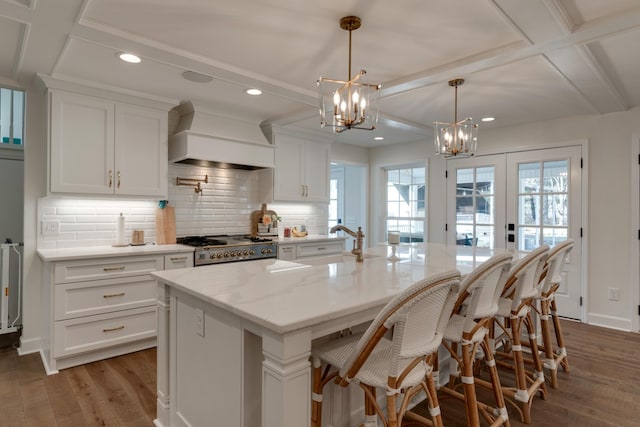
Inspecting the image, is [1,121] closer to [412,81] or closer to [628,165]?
[412,81]

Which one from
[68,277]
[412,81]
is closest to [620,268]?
[412,81]

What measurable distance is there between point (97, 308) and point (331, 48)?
2713 mm

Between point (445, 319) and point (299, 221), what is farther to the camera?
point (299, 221)

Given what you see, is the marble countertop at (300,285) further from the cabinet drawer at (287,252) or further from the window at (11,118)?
the window at (11,118)

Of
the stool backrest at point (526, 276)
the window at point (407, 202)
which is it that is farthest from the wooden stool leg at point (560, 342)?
the window at point (407, 202)

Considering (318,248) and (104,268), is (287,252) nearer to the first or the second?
(318,248)

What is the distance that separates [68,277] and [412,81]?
3.13 m

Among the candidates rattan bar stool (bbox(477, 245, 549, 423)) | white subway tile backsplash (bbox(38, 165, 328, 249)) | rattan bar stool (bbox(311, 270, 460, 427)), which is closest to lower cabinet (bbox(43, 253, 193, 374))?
white subway tile backsplash (bbox(38, 165, 328, 249))

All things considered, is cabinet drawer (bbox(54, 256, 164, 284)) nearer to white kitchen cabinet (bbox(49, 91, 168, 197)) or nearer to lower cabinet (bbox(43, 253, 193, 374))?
lower cabinet (bbox(43, 253, 193, 374))

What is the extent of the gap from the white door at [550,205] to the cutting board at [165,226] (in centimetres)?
399

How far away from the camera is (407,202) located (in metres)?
5.89

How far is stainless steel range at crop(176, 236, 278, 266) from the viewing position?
355 cm

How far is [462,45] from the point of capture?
8.22 ft

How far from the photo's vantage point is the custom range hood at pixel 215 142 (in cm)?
372
